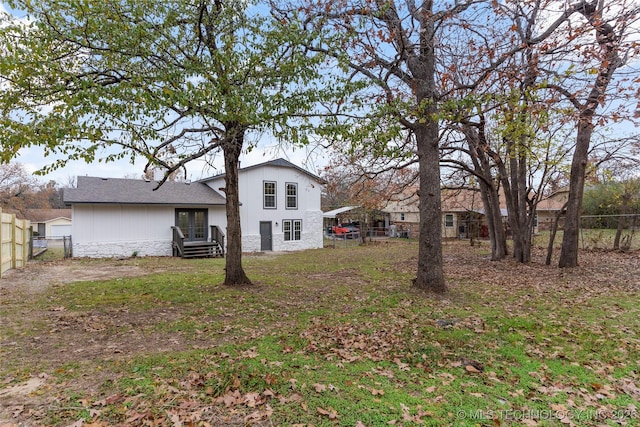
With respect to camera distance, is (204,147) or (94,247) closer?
(204,147)

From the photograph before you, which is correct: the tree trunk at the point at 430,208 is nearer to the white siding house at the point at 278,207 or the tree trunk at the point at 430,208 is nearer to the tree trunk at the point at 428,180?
the tree trunk at the point at 428,180

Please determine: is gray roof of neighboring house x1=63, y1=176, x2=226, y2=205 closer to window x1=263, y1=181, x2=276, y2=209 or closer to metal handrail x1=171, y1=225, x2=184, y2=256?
metal handrail x1=171, y1=225, x2=184, y2=256

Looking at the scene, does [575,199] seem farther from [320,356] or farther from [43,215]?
[43,215]

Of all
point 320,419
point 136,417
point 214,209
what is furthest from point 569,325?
point 214,209

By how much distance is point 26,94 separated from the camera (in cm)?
552

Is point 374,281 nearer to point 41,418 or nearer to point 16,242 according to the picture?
point 41,418

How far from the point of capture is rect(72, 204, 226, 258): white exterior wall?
1580cm

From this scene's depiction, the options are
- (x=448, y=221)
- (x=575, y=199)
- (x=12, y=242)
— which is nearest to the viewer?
(x=575, y=199)

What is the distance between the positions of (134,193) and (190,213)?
2902 millimetres

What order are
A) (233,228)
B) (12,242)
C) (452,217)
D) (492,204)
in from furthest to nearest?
(452,217)
(492,204)
(12,242)
(233,228)

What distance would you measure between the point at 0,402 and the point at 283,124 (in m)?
4.75

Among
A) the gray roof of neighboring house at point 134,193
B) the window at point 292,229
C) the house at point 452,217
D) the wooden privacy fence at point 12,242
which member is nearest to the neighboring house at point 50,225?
the gray roof of neighboring house at point 134,193

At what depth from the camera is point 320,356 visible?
4199 mm

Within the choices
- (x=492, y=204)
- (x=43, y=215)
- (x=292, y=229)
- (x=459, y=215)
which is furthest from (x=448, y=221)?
(x=43, y=215)
